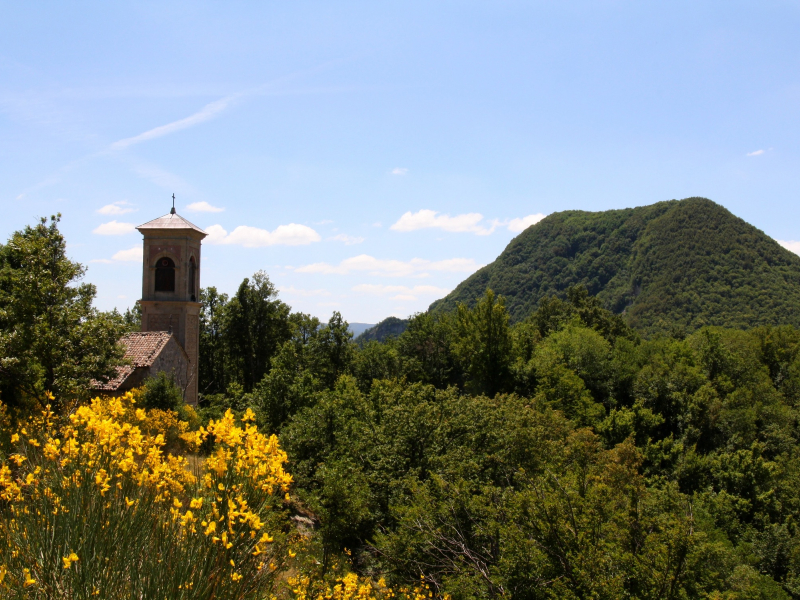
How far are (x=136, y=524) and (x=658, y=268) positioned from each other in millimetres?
129814

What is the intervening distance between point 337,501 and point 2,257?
17.9 m

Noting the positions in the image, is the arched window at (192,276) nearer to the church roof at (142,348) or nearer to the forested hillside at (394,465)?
the church roof at (142,348)

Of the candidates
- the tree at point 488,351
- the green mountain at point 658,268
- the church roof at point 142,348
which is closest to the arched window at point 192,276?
the church roof at point 142,348

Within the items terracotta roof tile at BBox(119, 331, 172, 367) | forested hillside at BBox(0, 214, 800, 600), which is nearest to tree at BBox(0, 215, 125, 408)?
forested hillside at BBox(0, 214, 800, 600)

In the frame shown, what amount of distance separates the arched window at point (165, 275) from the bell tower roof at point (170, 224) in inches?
58.2

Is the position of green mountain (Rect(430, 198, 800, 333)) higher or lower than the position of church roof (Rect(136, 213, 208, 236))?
higher

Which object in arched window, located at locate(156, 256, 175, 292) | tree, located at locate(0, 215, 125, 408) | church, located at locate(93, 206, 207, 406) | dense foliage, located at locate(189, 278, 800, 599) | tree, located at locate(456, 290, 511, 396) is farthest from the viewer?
tree, located at locate(456, 290, 511, 396)

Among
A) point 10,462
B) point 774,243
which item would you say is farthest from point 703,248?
point 10,462

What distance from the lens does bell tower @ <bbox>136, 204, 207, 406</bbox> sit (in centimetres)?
2600

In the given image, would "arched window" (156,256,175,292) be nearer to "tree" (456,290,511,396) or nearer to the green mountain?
"tree" (456,290,511,396)

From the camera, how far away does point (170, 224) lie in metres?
26.3

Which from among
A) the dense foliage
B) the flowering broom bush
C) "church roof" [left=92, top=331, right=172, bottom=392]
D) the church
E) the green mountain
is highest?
the green mountain

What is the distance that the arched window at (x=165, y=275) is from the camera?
26.2 metres

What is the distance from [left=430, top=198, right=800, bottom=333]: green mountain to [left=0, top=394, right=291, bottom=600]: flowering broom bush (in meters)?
64.7
